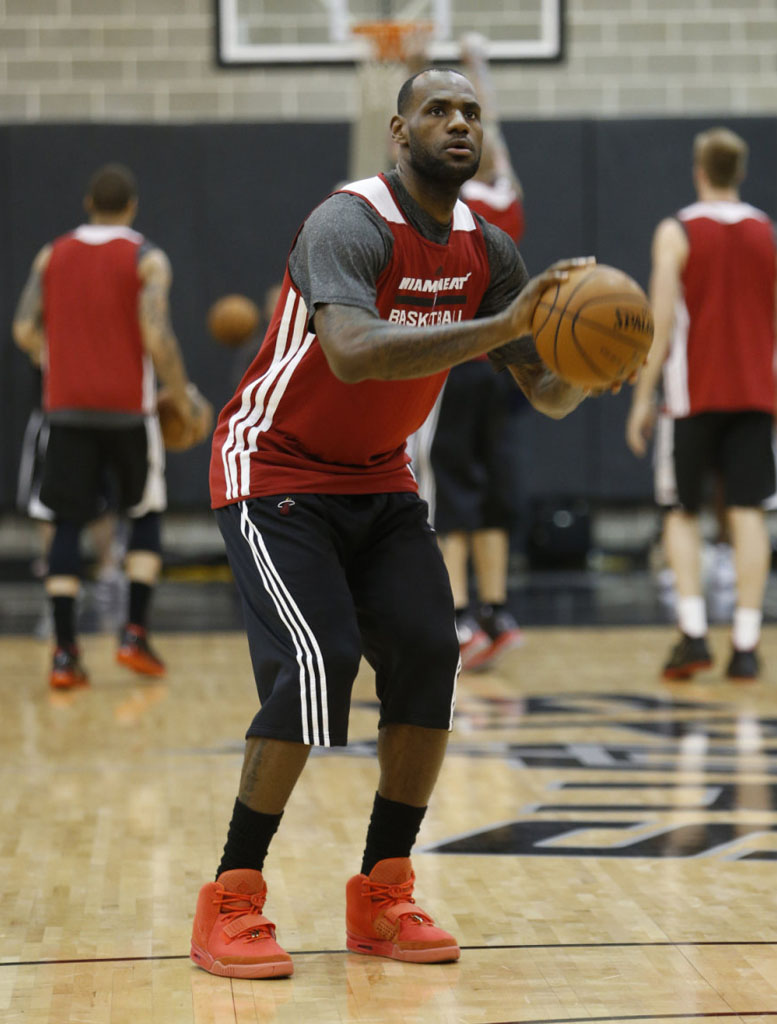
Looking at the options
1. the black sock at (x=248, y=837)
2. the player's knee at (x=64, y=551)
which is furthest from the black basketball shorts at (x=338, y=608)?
the player's knee at (x=64, y=551)

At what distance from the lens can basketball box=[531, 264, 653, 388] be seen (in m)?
2.34

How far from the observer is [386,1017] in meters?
2.40

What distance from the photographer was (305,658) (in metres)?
2.57

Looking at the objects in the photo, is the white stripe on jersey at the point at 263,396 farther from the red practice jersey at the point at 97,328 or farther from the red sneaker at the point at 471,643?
the red sneaker at the point at 471,643

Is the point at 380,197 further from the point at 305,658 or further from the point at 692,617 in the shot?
the point at 692,617

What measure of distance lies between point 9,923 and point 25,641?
4010 millimetres

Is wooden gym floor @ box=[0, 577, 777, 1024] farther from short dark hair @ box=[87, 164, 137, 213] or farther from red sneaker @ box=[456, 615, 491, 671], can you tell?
short dark hair @ box=[87, 164, 137, 213]

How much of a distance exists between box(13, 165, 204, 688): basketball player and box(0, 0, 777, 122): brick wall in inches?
186

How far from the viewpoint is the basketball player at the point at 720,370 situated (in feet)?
18.3

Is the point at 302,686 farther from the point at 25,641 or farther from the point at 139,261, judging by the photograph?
the point at 25,641

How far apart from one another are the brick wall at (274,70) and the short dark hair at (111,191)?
4686 millimetres

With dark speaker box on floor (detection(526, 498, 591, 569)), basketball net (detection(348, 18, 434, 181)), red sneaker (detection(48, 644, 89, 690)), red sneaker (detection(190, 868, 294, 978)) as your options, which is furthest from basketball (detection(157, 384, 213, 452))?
dark speaker box on floor (detection(526, 498, 591, 569))

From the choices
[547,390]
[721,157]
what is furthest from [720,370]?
[547,390]

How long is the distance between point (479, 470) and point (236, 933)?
3.45 metres
